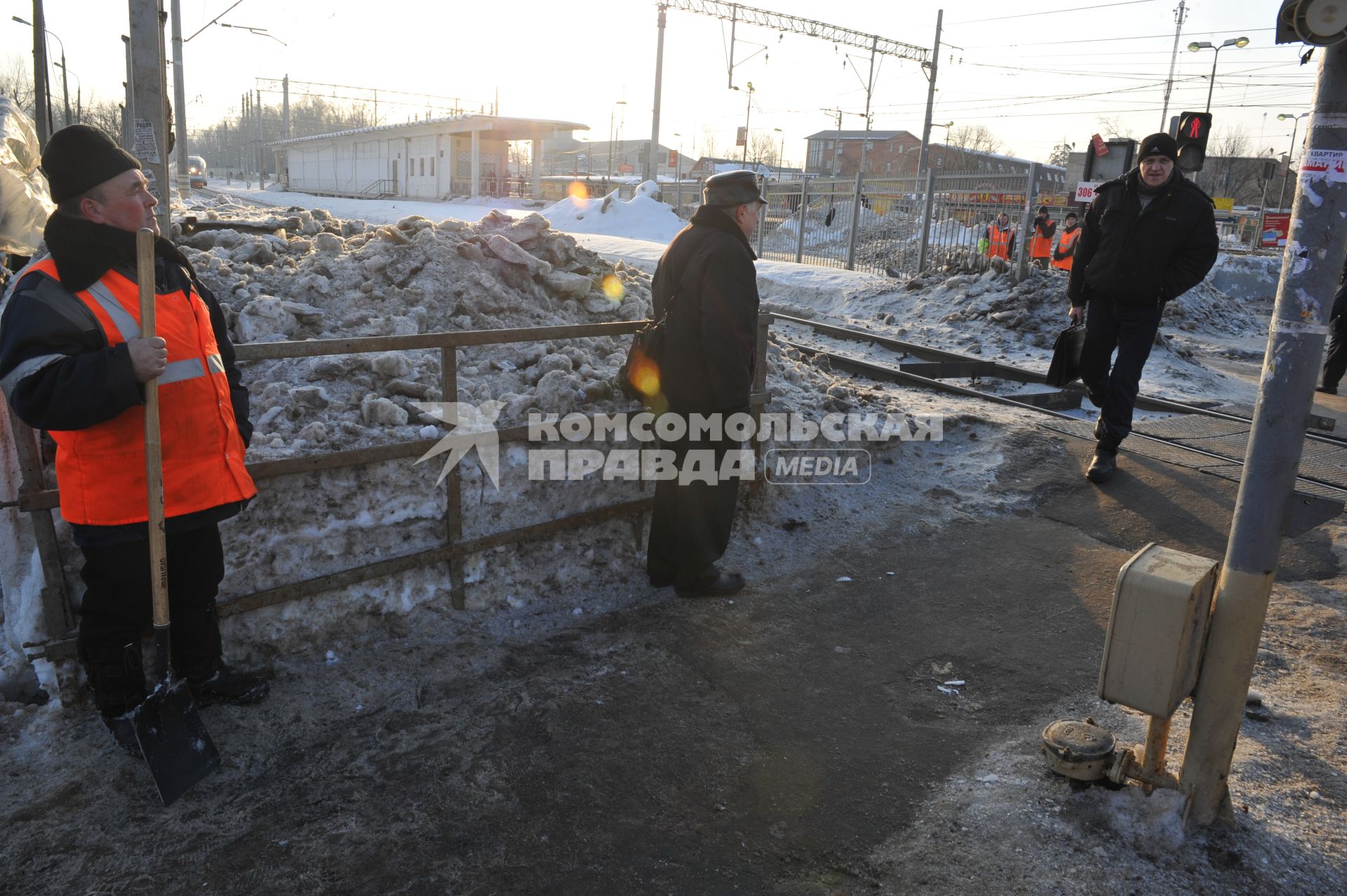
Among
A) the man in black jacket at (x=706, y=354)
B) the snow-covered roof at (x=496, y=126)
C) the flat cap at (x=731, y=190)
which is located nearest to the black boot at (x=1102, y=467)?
the man in black jacket at (x=706, y=354)

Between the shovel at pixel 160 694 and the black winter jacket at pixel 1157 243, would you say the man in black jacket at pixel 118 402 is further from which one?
the black winter jacket at pixel 1157 243

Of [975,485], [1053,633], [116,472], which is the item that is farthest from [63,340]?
[975,485]

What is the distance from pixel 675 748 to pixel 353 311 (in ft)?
11.9

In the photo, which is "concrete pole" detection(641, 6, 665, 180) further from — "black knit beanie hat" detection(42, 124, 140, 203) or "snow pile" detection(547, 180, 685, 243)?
"black knit beanie hat" detection(42, 124, 140, 203)

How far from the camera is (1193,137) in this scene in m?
9.37

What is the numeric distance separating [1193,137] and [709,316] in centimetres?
793

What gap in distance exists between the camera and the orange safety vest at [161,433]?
9.09 feet

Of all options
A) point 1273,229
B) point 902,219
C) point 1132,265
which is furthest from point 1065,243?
point 1273,229

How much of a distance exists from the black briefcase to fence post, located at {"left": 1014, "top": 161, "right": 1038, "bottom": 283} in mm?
9692

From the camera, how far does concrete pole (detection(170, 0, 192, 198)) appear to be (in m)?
17.6

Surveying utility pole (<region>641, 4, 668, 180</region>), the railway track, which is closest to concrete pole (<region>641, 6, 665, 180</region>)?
utility pole (<region>641, 4, 668, 180</region>)

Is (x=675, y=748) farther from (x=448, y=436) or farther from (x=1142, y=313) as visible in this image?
(x=1142, y=313)

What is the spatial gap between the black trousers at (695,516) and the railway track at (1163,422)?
307 cm

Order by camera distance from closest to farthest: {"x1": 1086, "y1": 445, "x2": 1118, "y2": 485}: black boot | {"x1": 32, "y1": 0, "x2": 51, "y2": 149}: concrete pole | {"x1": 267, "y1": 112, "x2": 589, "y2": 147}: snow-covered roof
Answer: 1. {"x1": 1086, "y1": 445, "x2": 1118, "y2": 485}: black boot
2. {"x1": 32, "y1": 0, "x2": 51, "y2": 149}: concrete pole
3. {"x1": 267, "y1": 112, "x2": 589, "y2": 147}: snow-covered roof
